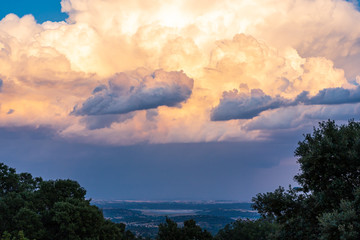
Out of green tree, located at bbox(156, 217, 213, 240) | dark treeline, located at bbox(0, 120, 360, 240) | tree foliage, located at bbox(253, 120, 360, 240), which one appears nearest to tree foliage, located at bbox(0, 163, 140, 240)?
dark treeline, located at bbox(0, 120, 360, 240)

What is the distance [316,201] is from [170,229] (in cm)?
4101

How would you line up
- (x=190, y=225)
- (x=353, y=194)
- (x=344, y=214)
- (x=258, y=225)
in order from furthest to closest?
(x=258, y=225) < (x=190, y=225) < (x=353, y=194) < (x=344, y=214)

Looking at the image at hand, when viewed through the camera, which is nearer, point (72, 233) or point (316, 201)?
point (316, 201)

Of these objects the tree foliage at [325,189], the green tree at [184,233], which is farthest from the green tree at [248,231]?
the tree foliage at [325,189]

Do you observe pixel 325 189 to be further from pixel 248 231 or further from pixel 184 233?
pixel 248 231

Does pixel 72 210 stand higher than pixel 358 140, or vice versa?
pixel 358 140

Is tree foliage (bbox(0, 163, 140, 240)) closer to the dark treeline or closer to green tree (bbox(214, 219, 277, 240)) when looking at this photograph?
the dark treeline

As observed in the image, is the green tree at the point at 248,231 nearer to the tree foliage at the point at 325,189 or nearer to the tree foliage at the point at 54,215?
the tree foliage at the point at 54,215

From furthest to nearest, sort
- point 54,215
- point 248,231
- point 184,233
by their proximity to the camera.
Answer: point 248,231 → point 184,233 → point 54,215

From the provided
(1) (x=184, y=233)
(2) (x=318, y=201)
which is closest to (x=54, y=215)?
(1) (x=184, y=233)

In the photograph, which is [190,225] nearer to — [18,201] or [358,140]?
[18,201]

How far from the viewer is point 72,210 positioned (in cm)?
6338

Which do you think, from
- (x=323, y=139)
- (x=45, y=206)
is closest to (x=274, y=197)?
(x=323, y=139)

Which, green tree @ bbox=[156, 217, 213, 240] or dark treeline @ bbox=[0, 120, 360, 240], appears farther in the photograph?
green tree @ bbox=[156, 217, 213, 240]
